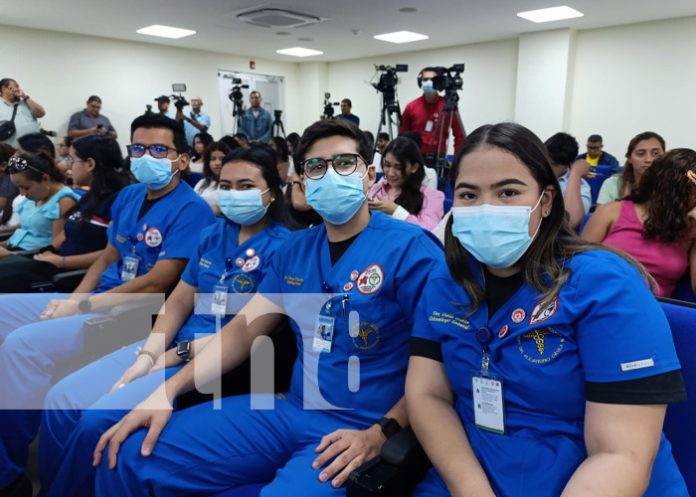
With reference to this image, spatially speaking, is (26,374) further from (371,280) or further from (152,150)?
(371,280)

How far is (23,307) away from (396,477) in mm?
1966

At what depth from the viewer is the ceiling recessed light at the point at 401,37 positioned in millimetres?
8273

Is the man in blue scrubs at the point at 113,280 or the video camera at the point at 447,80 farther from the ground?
the video camera at the point at 447,80

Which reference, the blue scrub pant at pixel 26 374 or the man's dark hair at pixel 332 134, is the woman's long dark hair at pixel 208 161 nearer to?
the blue scrub pant at pixel 26 374

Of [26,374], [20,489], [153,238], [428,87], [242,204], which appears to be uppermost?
[428,87]

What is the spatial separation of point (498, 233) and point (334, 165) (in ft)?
1.97

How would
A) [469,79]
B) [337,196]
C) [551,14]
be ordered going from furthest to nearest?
[469,79]
[551,14]
[337,196]

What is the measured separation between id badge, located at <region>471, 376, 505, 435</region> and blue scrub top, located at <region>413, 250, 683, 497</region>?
0.04 feet

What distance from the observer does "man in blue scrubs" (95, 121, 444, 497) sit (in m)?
1.26

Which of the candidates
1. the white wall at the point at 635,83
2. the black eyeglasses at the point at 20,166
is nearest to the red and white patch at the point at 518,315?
the black eyeglasses at the point at 20,166

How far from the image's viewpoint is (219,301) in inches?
69.6

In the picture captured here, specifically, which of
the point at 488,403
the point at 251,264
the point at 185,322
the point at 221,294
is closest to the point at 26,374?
the point at 185,322

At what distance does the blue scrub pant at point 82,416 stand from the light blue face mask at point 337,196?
2.36ft

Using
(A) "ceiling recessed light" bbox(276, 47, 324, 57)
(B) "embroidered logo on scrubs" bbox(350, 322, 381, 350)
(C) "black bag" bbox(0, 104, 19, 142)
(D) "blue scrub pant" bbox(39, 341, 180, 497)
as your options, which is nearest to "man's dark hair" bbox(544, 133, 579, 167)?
(B) "embroidered logo on scrubs" bbox(350, 322, 381, 350)
